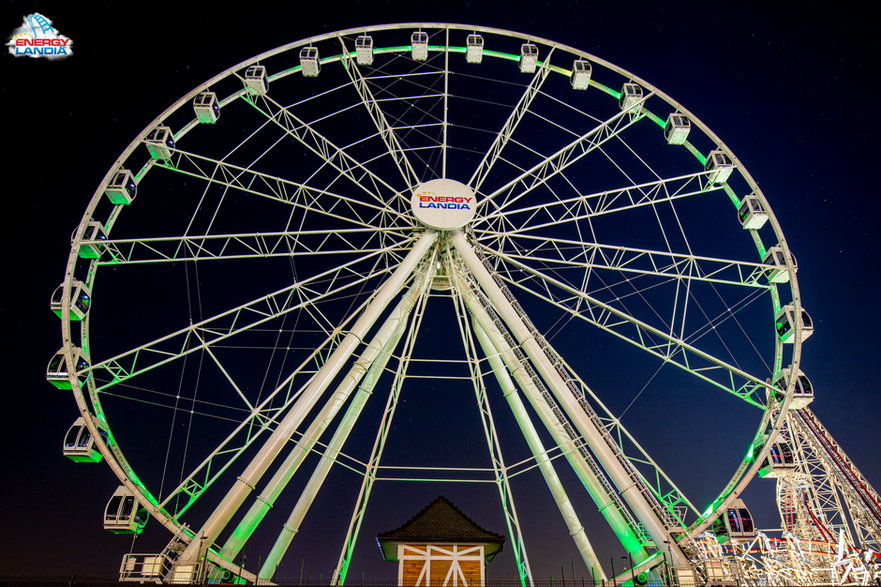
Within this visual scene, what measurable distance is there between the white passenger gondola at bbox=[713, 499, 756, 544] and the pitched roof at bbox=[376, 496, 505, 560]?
5.44 m

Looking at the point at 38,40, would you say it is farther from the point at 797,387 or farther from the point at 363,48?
the point at 797,387

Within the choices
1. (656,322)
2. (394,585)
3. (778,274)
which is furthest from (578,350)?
(394,585)

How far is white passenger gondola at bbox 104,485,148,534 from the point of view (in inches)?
577

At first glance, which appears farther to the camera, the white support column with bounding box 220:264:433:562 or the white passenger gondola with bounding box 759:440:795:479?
the white passenger gondola with bounding box 759:440:795:479

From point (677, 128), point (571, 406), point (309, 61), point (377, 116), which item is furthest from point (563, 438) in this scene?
point (309, 61)

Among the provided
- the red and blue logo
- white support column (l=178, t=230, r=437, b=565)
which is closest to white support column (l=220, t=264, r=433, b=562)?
white support column (l=178, t=230, r=437, b=565)

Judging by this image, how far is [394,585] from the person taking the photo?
1419cm

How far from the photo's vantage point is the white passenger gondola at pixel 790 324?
59.7 ft

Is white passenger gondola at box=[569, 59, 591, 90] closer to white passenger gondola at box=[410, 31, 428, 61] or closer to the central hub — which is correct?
white passenger gondola at box=[410, 31, 428, 61]

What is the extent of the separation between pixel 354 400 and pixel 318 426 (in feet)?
6.37

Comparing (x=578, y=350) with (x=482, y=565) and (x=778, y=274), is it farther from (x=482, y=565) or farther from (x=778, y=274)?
(x=482, y=565)

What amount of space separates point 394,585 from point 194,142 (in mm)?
31047

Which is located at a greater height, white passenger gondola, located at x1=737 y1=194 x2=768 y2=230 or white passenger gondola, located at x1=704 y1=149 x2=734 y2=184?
white passenger gondola, located at x1=704 y1=149 x2=734 y2=184

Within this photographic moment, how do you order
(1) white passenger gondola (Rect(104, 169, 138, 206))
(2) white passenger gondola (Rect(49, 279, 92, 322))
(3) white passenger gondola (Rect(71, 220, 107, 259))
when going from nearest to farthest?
(2) white passenger gondola (Rect(49, 279, 92, 322))
(3) white passenger gondola (Rect(71, 220, 107, 259))
(1) white passenger gondola (Rect(104, 169, 138, 206))
